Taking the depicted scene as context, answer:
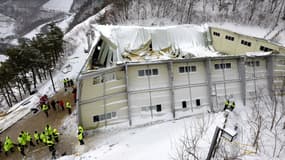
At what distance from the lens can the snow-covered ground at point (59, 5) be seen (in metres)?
131

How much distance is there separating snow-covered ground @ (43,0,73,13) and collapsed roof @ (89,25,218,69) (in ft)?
400

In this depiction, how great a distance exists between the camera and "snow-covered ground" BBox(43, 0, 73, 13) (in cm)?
13056

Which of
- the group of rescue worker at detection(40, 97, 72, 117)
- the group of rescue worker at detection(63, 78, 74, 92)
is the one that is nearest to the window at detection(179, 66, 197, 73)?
the group of rescue worker at detection(40, 97, 72, 117)

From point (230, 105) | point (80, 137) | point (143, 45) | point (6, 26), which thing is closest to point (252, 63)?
point (230, 105)

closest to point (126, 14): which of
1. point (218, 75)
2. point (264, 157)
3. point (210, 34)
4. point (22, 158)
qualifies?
point (210, 34)

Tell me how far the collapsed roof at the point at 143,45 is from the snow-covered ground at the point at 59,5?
400 ft

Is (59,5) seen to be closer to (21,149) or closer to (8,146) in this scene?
(8,146)

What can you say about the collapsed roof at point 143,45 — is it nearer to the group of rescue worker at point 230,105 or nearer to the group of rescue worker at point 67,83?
the group of rescue worker at point 67,83

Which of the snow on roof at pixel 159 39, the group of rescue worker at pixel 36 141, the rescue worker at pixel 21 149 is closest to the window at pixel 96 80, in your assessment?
the group of rescue worker at pixel 36 141

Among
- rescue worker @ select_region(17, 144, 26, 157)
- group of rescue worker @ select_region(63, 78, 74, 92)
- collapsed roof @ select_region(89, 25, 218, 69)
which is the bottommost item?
rescue worker @ select_region(17, 144, 26, 157)

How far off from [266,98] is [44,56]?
Result: 24555mm

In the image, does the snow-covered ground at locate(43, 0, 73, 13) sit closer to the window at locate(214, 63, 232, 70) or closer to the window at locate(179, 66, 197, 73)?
the window at locate(179, 66, 197, 73)

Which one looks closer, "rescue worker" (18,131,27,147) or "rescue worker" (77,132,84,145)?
"rescue worker" (77,132,84,145)

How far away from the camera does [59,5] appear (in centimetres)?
13562
